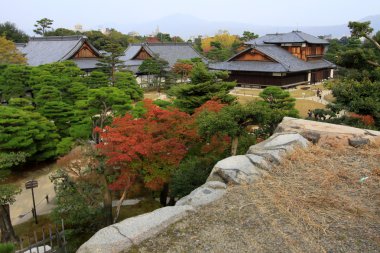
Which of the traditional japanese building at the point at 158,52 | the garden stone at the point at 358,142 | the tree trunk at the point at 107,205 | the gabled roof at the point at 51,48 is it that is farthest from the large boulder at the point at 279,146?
the traditional japanese building at the point at 158,52

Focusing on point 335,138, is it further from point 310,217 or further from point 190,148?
point 190,148

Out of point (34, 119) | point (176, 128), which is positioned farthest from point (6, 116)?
point (176, 128)

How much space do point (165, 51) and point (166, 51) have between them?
0.18 meters

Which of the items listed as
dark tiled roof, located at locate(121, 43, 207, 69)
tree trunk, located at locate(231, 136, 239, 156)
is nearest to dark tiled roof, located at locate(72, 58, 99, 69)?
dark tiled roof, located at locate(121, 43, 207, 69)

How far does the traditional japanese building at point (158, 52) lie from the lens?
44.3 meters

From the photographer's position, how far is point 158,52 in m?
46.4

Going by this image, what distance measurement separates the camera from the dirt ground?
15.7 feet

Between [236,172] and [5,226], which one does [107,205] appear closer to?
[5,226]

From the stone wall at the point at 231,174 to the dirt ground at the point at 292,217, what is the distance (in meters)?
0.18

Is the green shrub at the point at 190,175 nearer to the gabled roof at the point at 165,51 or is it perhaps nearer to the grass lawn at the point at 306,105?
the grass lawn at the point at 306,105

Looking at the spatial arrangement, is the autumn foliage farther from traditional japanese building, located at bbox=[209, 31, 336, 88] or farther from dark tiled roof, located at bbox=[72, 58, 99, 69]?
dark tiled roof, located at bbox=[72, 58, 99, 69]

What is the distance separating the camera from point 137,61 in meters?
44.1

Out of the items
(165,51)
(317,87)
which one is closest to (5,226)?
(317,87)

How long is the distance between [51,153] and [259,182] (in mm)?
14339
